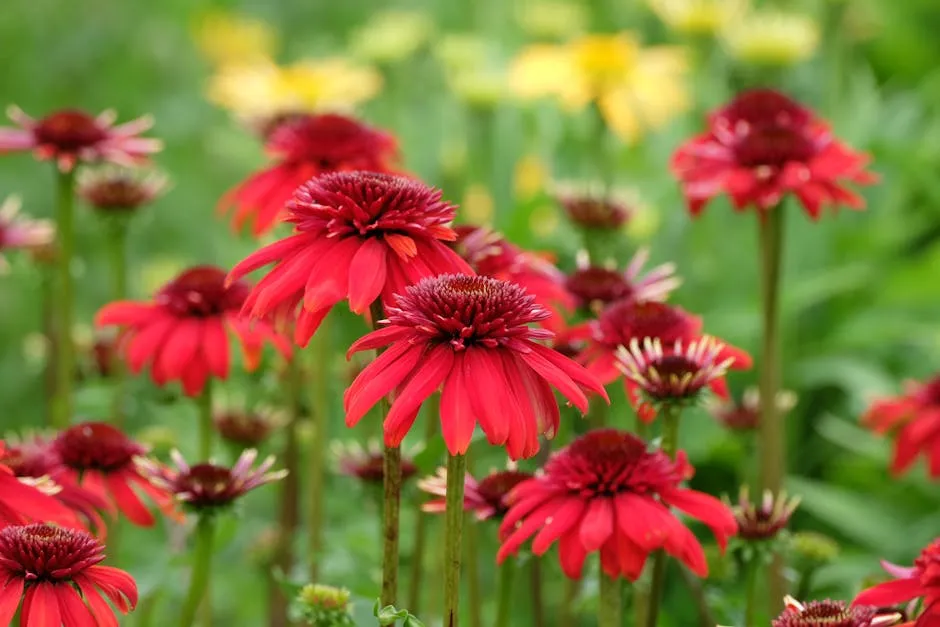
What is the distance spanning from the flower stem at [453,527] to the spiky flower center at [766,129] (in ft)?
2.79

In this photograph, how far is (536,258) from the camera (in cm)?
162

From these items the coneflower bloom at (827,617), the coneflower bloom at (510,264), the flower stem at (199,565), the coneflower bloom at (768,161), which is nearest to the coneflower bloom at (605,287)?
the coneflower bloom at (510,264)

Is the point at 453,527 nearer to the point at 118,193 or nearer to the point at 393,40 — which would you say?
the point at 118,193

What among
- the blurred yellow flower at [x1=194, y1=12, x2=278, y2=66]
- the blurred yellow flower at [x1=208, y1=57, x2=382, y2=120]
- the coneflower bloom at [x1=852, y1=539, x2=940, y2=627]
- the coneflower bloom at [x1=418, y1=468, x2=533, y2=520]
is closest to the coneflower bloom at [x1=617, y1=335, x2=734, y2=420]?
the coneflower bloom at [x1=418, y1=468, x2=533, y2=520]

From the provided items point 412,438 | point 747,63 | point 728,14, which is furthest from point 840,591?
point 728,14

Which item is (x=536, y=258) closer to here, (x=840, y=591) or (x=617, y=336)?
(x=617, y=336)

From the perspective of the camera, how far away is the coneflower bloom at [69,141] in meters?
1.80

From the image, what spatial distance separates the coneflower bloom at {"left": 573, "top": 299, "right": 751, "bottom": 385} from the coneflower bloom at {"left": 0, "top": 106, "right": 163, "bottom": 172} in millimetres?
642

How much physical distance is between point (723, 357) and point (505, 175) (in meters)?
1.75

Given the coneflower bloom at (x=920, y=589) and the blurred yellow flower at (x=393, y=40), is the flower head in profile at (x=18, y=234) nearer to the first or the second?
the coneflower bloom at (x=920, y=589)

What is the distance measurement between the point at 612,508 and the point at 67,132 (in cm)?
91

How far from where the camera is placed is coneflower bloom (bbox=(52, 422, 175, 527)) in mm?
1457

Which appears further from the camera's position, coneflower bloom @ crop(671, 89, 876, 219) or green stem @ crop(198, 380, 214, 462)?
coneflower bloom @ crop(671, 89, 876, 219)

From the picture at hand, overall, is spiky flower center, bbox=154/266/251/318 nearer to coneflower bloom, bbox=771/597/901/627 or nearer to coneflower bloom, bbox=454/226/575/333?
coneflower bloom, bbox=454/226/575/333
